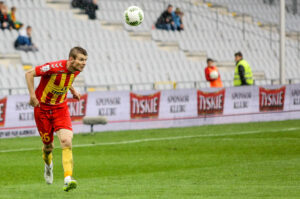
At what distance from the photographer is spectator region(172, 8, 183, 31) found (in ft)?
105

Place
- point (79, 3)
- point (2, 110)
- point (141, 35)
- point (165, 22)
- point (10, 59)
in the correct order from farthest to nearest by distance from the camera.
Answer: point (165, 22), point (141, 35), point (79, 3), point (10, 59), point (2, 110)

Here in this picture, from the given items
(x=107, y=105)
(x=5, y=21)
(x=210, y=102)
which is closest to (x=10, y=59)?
(x=5, y=21)

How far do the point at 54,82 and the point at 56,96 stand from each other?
24cm

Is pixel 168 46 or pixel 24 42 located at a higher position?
pixel 168 46

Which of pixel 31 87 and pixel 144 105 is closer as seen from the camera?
pixel 31 87

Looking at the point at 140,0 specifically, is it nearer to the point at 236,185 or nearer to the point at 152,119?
the point at 152,119

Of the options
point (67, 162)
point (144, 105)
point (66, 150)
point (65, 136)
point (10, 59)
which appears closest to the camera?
point (67, 162)

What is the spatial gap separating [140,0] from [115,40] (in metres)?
4.79

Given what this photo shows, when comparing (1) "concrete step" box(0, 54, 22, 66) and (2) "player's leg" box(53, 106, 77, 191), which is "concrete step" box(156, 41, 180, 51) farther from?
(2) "player's leg" box(53, 106, 77, 191)

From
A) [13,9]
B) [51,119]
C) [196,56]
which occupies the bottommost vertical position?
[51,119]

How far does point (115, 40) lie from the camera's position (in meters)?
29.5

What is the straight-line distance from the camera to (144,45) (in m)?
30.3

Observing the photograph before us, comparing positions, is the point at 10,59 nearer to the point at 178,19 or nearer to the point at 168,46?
the point at 168,46

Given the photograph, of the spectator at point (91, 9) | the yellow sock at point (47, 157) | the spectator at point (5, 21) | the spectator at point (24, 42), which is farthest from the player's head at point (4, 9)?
the yellow sock at point (47, 157)
